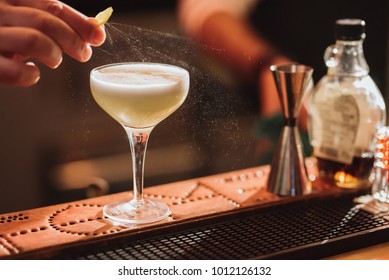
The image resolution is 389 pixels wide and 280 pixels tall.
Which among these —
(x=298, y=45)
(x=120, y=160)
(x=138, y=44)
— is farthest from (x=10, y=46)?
(x=298, y=45)

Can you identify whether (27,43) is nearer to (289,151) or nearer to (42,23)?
(42,23)

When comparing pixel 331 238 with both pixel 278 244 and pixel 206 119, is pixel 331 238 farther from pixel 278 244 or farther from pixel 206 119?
pixel 206 119

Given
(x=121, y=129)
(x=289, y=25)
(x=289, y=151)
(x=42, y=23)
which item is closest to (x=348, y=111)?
(x=289, y=151)

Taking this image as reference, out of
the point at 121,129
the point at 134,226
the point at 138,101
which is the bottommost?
the point at 134,226

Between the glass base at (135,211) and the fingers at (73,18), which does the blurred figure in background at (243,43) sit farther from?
the fingers at (73,18)

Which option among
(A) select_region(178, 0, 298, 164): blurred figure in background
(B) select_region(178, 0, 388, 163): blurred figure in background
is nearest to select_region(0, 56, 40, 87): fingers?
(A) select_region(178, 0, 298, 164): blurred figure in background

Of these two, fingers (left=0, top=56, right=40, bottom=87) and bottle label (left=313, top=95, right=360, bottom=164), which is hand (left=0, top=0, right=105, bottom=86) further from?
bottle label (left=313, top=95, right=360, bottom=164)
